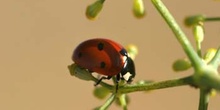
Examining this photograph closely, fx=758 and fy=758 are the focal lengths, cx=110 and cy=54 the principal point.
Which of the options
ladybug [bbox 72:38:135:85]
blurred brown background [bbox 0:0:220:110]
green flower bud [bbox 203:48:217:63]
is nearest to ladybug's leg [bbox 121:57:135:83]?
ladybug [bbox 72:38:135:85]

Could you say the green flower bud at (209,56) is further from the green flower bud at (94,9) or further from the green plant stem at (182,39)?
the green flower bud at (94,9)

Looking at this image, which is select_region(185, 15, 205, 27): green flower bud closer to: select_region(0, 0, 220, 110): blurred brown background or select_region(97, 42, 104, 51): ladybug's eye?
select_region(97, 42, 104, 51): ladybug's eye

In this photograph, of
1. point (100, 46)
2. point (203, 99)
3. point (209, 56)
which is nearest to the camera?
point (203, 99)

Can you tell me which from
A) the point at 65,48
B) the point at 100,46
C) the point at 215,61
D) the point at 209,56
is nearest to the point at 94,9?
the point at 100,46

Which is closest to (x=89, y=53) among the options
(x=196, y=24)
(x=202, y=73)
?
(x=196, y=24)

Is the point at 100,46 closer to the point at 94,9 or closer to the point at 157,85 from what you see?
the point at 94,9

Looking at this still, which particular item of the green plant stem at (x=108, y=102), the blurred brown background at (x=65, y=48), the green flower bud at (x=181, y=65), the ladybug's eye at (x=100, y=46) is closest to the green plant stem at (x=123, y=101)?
the green plant stem at (x=108, y=102)
